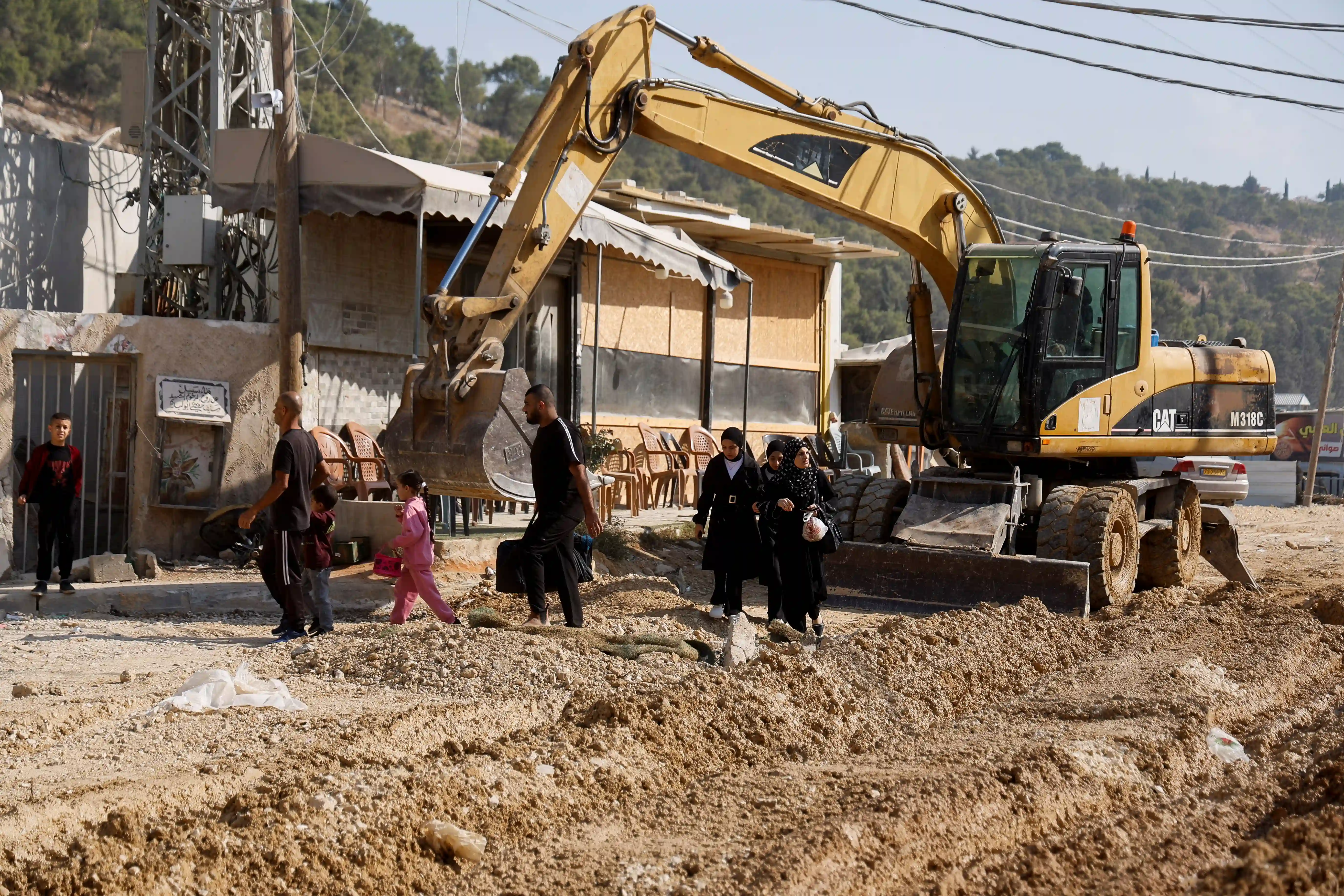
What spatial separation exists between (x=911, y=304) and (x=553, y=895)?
8.88 meters

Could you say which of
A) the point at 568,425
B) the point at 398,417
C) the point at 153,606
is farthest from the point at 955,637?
the point at 153,606

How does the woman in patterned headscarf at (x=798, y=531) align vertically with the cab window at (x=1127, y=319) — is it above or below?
below

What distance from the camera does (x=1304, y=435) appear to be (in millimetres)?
36375

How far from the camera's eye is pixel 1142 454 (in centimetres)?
1185

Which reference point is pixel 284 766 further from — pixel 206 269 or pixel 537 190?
pixel 206 269

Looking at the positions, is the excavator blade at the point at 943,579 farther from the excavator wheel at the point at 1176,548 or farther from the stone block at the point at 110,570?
the stone block at the point at 110,570

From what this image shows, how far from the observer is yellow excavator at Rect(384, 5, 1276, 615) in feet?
31.5

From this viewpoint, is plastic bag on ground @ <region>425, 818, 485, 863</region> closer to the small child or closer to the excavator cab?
the small child

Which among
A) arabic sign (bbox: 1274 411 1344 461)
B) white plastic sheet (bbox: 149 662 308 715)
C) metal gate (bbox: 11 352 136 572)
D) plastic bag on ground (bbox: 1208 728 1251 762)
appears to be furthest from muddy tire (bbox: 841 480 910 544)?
arabic sign (bbox: 1274 411 1344 461)

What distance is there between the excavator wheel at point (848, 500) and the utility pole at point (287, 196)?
5161 millimetres

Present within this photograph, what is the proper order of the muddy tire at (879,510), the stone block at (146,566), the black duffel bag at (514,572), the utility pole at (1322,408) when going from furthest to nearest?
1. the utility pole at (1322,408)
2. the muddy tire at (879,510)
3. the stone block at (146,566)
4. the black duffel bag at (514,572)

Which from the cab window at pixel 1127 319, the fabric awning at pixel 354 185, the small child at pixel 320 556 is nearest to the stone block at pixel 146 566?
the small child at pixel 320 556

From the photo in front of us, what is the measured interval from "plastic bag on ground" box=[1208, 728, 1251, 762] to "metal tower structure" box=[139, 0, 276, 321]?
1059cm

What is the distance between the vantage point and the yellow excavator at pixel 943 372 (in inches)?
378
